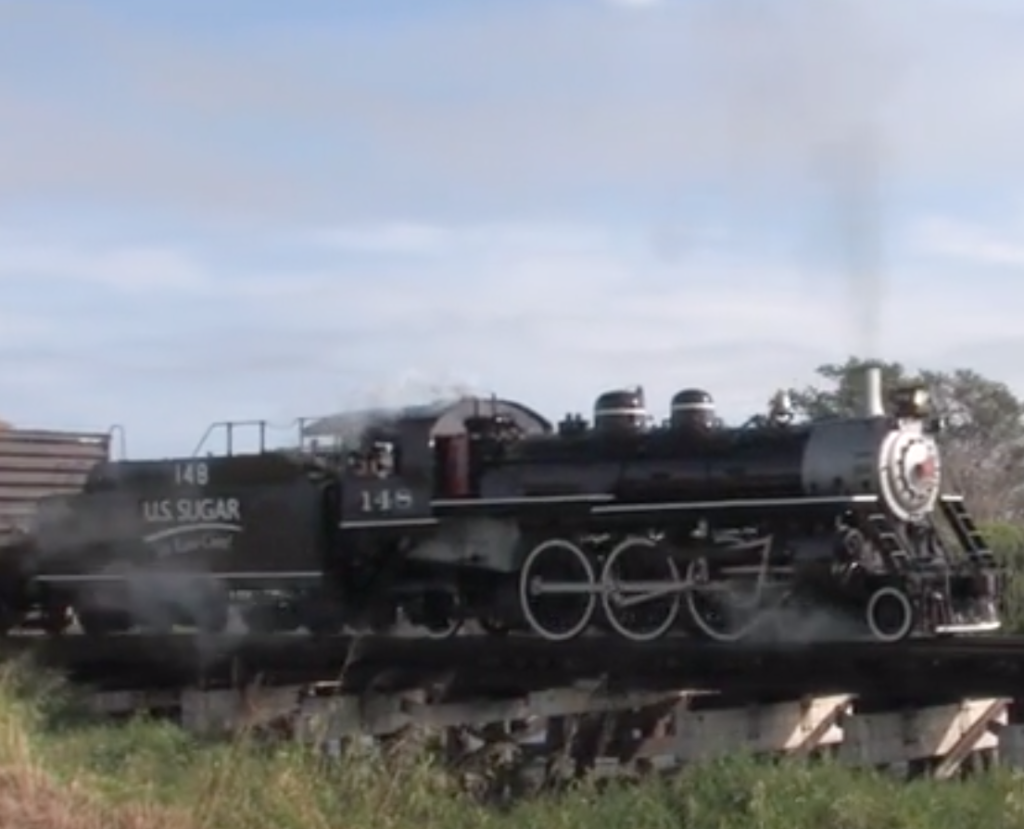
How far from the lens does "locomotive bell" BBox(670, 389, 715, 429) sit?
16.5 m

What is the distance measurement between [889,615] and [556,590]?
2.99m

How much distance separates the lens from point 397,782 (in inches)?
472

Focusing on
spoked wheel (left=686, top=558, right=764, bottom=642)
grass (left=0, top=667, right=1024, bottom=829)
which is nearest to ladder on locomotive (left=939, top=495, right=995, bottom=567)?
spoked wheel (left=686, top=558, right=764, bottom=642)

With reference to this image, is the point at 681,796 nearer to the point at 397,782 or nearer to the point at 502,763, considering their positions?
the point at 397,782

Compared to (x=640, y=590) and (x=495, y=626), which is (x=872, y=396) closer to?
(x=640, y=590)

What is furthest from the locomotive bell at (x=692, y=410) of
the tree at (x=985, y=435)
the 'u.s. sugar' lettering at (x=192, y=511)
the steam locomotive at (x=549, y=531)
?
the tree at (x=985, y=435)

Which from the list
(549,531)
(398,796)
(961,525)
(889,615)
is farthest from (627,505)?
(398,796)

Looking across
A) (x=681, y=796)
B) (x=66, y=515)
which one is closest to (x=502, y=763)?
(x=681, y=796)

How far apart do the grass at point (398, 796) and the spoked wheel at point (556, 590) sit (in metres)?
3.71

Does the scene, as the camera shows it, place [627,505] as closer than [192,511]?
Yes

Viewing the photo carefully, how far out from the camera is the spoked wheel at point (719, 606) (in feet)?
51.1

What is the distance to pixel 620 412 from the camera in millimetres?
17125

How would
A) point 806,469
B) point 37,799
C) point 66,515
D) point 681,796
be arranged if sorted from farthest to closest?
point 66,515 < point 806,469 < point 681,796 < point 37,799

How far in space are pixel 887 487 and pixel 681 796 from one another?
4.88m
